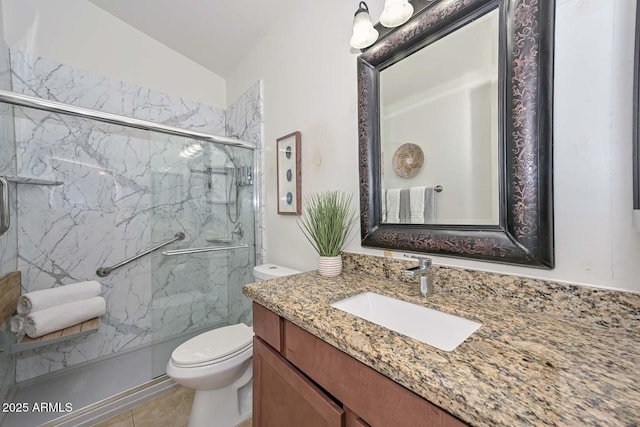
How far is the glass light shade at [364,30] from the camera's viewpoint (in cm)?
106

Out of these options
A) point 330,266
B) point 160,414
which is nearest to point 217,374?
point 160,414

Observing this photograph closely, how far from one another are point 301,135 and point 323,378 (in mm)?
1306

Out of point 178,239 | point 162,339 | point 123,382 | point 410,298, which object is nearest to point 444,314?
point 410,298

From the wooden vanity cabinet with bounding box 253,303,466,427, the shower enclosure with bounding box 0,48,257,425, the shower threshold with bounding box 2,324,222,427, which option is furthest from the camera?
the shower enclosure with bounding box 0,48,257,425

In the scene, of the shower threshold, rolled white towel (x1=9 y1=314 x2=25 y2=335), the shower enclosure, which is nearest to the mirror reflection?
the shower enclosure

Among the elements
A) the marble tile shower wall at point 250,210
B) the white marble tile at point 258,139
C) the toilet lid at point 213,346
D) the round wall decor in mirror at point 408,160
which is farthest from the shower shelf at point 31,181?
the round wall decor in mirror at point 408,160

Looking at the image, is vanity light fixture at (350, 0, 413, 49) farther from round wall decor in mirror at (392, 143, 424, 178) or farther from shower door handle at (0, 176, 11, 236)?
shower door handle at (0, 176, 11, 236)

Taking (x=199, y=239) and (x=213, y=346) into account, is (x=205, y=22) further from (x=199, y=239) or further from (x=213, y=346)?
(x=213, y=346)

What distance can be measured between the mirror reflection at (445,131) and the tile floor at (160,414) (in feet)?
5.14

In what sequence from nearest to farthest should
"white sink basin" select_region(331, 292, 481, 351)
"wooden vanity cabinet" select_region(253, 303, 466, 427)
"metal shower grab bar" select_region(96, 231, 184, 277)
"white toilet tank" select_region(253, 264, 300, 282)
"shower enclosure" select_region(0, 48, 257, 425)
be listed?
"wooden vanity cabinet" select_region(253, 303, 466, 427), "white sink basin" select_region(331, 292, 481, 351), "white toilet tank" select_region(253, 264, 300, 282), "shower enclosure" select_region(0, 48, 257, 425), "metal shower grab bar" select_region(96, 231, 184, 277)

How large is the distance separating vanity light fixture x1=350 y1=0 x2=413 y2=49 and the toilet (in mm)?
1283

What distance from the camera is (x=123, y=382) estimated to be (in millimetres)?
1725

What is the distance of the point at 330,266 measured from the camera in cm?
119

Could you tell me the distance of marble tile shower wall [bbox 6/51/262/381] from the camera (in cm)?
168
